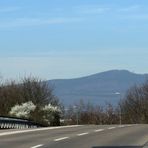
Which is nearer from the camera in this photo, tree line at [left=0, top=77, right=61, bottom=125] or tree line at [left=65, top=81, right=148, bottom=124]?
tree line at [left=0, top=77, right=61, bottom=125]

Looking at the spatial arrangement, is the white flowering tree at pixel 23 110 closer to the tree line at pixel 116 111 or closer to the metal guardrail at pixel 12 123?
the tree line at pixel 116 111

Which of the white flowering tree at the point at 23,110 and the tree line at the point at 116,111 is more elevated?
the tree line at the point at 116,111

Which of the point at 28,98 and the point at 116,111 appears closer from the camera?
the point at 28,98

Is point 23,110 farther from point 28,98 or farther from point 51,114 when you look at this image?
point 28,98

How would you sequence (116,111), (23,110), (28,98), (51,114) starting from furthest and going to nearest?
(116,111)
(28,98)
(23,110)
(51,114)

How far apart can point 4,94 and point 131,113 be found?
17158mm

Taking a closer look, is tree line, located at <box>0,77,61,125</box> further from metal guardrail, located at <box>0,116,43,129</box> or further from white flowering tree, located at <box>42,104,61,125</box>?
metal guardrail, located at <box>0,116,43,129</box>

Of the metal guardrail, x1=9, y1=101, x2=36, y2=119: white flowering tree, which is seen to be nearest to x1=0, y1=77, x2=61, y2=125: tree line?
x1=9, y1=101, x2=36, y2=119: white flowering tree

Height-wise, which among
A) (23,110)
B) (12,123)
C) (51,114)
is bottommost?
(12,123)

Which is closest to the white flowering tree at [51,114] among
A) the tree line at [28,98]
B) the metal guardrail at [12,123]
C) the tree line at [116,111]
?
the tree line at [28,98]

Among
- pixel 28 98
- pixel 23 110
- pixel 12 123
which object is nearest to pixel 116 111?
pixel 28 98

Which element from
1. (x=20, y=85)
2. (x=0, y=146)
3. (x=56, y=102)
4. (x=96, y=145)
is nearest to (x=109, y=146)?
(x=96, y=145)

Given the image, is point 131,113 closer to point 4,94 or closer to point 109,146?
point 4,94

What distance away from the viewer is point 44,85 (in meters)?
74.6
